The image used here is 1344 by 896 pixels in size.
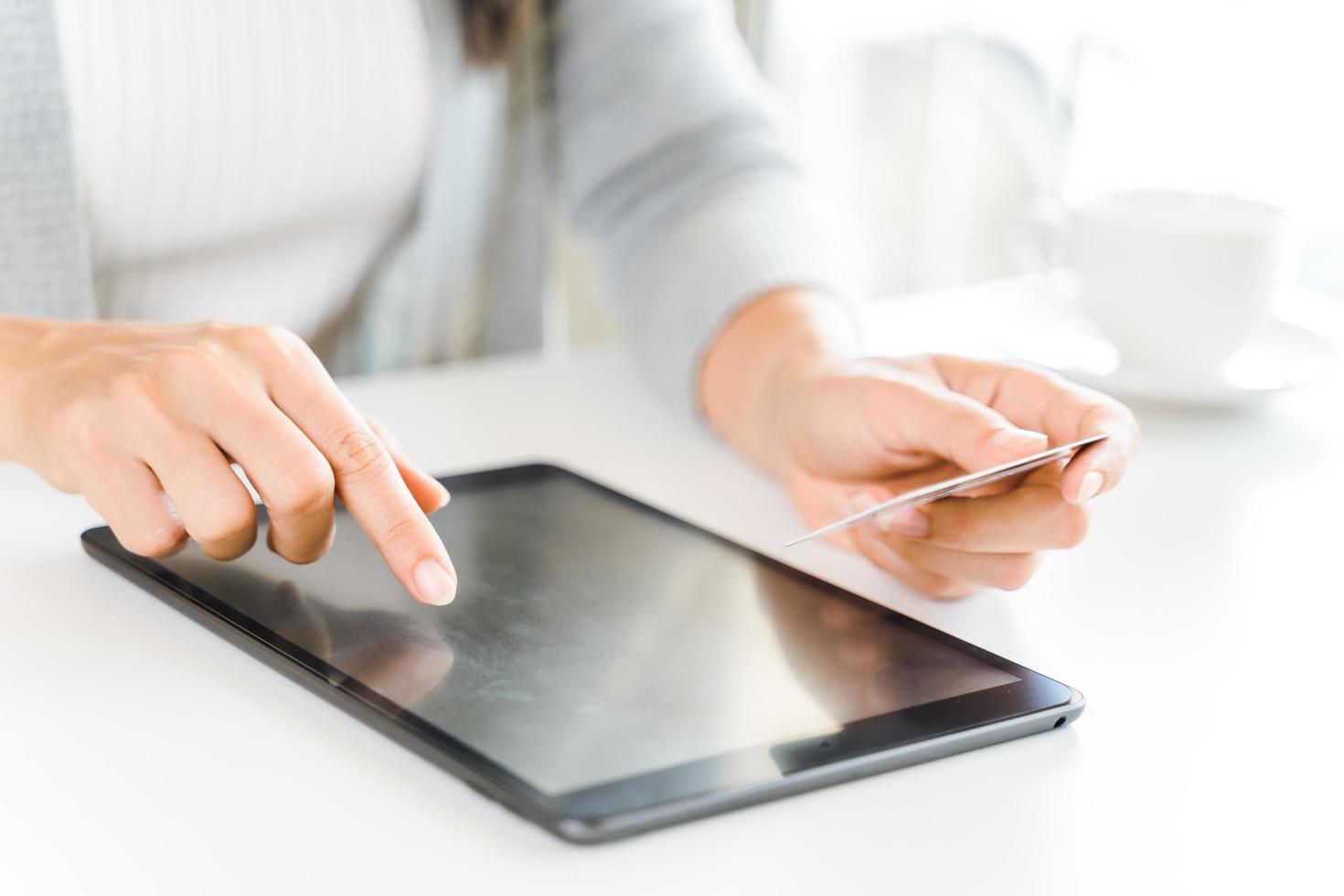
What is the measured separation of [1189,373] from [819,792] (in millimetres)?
493

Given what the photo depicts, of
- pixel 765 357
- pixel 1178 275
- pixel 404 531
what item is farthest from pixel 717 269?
pixel 404 531

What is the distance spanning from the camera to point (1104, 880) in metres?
0.37

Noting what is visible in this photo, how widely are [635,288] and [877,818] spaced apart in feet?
1.81

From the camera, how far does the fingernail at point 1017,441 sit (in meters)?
0.51

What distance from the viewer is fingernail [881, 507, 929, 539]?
21.6 inches

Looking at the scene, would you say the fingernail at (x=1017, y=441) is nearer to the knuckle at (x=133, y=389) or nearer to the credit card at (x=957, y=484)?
the credit card at (x=957, y=484)

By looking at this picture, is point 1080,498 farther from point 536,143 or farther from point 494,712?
point 536,143

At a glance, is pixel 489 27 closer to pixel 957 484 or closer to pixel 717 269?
pixel 717 269

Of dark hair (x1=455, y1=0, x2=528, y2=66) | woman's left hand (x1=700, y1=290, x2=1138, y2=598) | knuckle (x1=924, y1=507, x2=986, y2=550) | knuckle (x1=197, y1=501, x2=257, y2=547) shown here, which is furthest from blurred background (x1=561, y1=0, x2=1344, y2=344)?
knuckle (x1=197, y1=501, x2=257, y2=547)

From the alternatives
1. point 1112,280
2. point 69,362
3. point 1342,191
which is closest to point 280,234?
point 69,362

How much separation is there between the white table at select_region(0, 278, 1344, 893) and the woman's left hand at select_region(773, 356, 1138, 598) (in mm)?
21

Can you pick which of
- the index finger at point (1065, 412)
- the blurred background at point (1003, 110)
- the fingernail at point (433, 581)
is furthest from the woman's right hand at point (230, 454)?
the blurred background at point (1003, 110)

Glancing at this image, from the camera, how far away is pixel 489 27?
3.10 feet

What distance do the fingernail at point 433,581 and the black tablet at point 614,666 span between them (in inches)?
0.5
